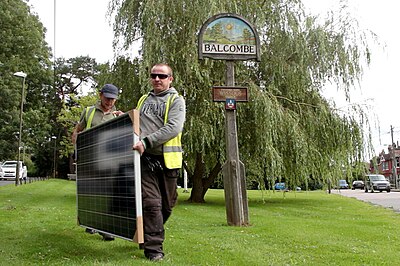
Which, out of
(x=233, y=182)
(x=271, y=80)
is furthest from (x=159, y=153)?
(x=271, y=80)

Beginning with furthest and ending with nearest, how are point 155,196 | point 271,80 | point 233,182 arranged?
point 271,80
point 233,182
point 155,196

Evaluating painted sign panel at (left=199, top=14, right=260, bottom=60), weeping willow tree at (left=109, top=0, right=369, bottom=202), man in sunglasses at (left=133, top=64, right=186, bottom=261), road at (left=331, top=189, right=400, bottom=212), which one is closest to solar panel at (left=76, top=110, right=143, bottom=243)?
man in sunglasses at (left=133, top=64, right=186, bottom=261)

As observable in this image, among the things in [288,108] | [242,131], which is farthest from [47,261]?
[288,108]

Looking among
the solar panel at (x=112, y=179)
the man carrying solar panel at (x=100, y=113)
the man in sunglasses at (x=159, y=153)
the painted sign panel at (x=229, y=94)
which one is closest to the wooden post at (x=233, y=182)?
the painted sign panel at (x=229, y=94)

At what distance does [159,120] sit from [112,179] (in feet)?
2.29

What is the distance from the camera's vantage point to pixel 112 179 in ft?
14.6

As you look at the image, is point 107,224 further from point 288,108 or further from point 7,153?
point 7,153

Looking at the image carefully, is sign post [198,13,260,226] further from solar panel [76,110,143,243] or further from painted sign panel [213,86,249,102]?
solar panel [76,110,143,243]

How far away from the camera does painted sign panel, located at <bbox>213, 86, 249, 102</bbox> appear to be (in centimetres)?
791

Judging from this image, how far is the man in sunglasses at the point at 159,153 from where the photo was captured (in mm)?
4238

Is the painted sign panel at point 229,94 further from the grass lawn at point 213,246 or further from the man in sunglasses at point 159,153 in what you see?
→ the man in sunglasses at point 159,153

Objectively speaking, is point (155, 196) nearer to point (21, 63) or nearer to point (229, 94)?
point (229, 94)

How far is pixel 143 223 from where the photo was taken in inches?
166

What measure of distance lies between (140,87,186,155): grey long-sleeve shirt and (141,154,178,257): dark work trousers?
5.3 inches
